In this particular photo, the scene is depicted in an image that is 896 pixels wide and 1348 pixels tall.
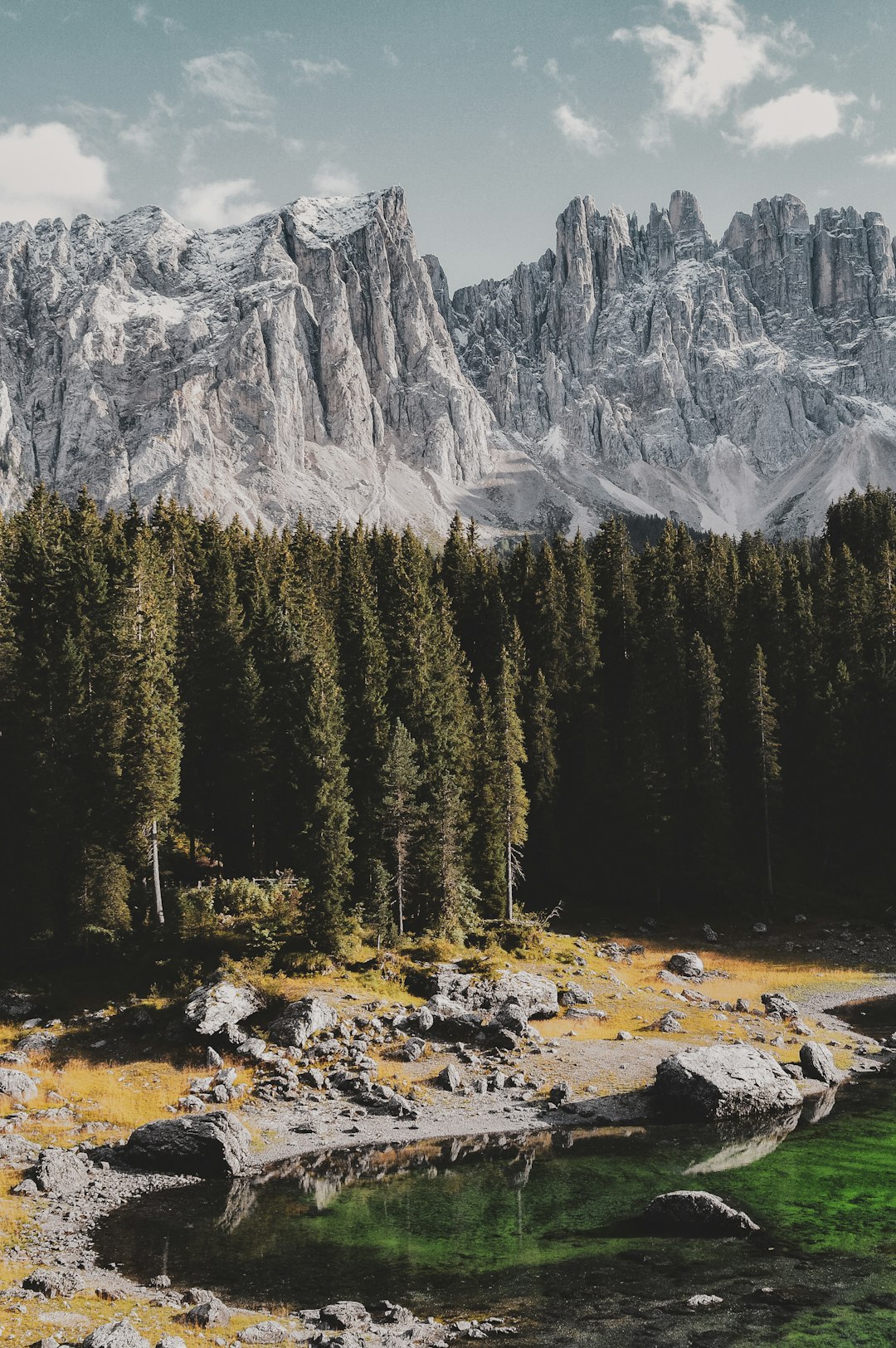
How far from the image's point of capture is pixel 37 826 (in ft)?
165

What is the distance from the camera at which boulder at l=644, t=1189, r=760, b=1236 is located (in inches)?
983

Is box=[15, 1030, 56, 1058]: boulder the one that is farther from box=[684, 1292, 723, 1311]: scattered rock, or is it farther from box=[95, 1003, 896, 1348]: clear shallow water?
box=[684, 1292, 723, 1311]: scattered rock

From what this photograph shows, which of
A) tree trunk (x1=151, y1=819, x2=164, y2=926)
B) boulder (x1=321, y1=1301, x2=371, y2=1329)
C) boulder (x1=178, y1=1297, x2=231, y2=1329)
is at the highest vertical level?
tree trunk (x1=151, y1=819, x2=164, y2=926)

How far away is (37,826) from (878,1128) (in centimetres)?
4191

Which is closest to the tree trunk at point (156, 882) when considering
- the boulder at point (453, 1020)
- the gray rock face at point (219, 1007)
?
the gray rock face at point (219, 1007)

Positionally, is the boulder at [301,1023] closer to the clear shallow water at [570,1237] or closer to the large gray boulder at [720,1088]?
the clear shallow water at [570,1237]

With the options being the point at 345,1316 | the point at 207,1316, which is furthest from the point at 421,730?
the point at 207,1316

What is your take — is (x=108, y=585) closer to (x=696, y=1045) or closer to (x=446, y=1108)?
(x=446, y=1108)

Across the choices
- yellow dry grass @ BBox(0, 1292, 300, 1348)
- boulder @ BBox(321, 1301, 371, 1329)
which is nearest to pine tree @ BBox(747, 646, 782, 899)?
boulder @ BBox(321, 1301, 371, 1329)

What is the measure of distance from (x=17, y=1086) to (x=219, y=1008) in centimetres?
843

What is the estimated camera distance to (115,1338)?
1781 cm

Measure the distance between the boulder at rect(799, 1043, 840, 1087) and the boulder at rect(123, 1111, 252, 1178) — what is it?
75.5 feet

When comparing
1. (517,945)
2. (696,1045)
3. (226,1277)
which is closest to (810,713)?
(517,945)

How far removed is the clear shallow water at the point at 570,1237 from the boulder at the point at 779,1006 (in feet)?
45.1
